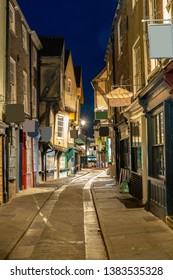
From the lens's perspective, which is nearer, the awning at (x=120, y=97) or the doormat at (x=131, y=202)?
the doormat at (x=131, y=202)

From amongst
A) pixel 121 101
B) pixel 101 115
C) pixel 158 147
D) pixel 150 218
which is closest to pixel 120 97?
pixel 121 101

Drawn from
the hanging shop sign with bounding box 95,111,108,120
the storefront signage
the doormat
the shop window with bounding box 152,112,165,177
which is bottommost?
the doormat

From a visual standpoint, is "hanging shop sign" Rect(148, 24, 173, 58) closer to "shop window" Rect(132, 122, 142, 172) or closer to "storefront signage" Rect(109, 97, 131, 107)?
"shop window" Rect(132, 122, 142, 172)

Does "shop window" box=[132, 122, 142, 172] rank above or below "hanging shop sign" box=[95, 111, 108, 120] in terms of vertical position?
below

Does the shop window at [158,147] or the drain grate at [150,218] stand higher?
the shop window at [158,147]

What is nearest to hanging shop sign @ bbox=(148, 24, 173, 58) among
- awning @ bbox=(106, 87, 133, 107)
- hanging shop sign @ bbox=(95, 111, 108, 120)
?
awning @ bbox=(106, 87, 133, 107)

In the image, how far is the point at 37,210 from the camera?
12.9 meters

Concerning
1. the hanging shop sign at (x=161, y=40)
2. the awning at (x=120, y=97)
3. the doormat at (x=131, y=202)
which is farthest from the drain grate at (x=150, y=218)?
the awning at (x=120, y=97)

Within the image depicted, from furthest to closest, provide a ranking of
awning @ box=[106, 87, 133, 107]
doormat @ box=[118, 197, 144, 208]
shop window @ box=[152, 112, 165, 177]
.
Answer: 1. awning @ box=[106, 87, 133, 107]
2. doormat @ box=[118, 197, 144, 208]
3. shop window @ box=[152, 112, 165, 177]

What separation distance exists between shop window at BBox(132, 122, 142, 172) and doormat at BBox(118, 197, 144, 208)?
4.25ft

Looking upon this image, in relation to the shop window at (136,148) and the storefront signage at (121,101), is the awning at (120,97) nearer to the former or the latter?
the storefront signage at (121,101)

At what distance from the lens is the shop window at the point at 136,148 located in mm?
14523

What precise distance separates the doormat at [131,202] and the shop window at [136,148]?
1295 millimetres

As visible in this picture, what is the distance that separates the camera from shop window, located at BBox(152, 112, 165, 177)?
10641mm
